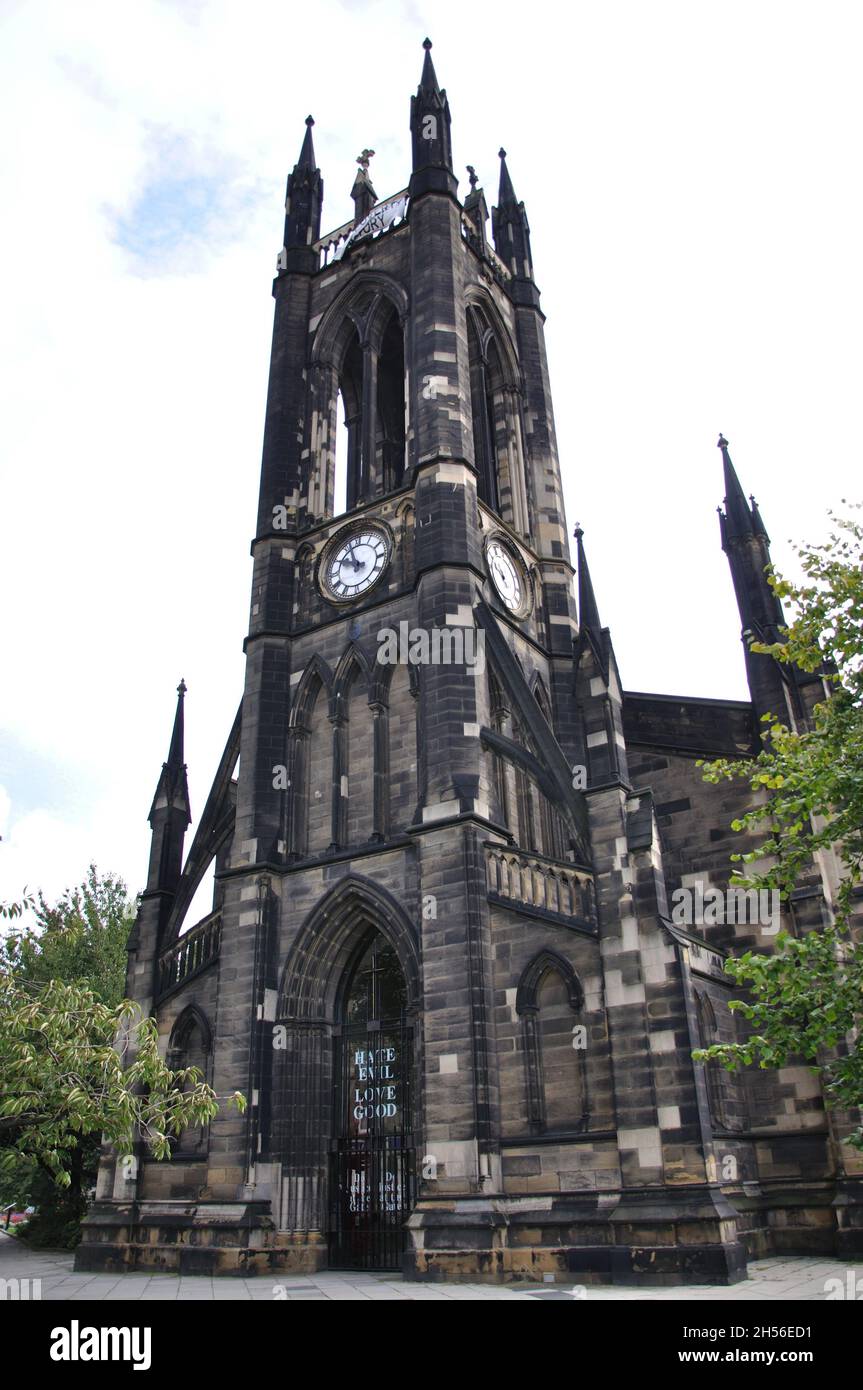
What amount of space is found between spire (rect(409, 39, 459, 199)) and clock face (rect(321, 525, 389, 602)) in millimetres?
Result: 8773

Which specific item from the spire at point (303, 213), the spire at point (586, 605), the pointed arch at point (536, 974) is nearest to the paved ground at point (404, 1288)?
the pointed arch at point (536, 974)

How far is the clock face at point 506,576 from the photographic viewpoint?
22672mm

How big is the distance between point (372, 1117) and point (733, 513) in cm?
1504

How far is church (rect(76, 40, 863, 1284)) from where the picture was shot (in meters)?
15.2

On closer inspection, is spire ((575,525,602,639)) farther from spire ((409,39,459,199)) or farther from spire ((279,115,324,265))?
spire ((279,115,324,265))

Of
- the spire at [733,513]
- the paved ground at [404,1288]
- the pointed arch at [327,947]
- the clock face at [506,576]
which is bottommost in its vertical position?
the paved ground at [404,1288]

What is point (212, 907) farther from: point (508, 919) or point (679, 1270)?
point (679, 1270)

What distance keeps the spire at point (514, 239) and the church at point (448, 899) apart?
2.49m

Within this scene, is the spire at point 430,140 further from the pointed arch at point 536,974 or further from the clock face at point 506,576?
the pointed arch at point 536,974

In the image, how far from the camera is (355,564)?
75.4 ft

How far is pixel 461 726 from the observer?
61.2 ft
